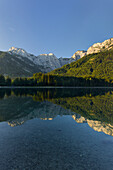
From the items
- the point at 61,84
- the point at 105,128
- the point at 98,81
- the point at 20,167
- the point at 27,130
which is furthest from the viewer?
the point at 98,81

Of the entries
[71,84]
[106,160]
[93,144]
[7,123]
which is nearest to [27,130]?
[7,123]

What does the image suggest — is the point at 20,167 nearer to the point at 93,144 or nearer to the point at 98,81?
the point at 93,144

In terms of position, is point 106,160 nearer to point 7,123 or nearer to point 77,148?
point 77,148

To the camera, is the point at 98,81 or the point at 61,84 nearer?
the point at 61,84

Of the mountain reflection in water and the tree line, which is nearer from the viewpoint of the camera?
the mountain reflection in water

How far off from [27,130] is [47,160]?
577 cm

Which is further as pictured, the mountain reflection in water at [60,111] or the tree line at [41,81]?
the tree line at [41,81]

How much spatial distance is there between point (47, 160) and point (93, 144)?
4.32 meters

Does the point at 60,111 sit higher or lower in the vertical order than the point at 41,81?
lower

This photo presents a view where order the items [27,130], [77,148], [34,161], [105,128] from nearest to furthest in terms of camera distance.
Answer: [34,161]
[77,148]
[27,130]
[105,128]

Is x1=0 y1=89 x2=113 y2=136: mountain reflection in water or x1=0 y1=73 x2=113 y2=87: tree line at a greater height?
x1=0 y1=73 x2=113 y2=87: tree line

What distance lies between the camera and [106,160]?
7094mm

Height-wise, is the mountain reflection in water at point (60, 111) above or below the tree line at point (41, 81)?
below

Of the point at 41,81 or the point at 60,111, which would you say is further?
the point at 41,81
